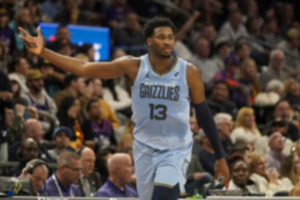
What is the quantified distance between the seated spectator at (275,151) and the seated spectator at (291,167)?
0.75 meters

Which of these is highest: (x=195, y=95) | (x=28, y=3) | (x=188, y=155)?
(x=28, y=3)

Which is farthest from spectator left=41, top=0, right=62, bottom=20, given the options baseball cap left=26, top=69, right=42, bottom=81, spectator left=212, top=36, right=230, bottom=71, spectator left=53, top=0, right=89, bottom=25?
baseball cap left=26, top=69, right=42, bottom=81

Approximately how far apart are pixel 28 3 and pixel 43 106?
10.2 ft

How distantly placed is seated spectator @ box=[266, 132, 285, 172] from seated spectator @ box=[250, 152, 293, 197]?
1.02 metres

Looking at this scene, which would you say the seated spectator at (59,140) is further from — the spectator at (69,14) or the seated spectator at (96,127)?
the spectator at (69,14)

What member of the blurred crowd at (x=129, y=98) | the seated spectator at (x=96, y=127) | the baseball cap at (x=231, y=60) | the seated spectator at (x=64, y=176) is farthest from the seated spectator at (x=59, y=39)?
the seated spectator at (x=64, y=176)

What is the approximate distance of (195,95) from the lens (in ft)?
19.2

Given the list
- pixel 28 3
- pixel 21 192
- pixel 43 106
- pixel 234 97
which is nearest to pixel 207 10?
pixel 234 97

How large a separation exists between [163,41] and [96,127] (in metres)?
5.24

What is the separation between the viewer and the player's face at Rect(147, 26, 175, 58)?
5.74 m

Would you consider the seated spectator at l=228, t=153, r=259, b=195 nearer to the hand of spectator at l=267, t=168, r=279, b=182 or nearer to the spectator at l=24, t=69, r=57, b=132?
the hand of spectator at l=267, t=168, r=279, b=182

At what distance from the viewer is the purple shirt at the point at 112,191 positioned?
8477 millimetres

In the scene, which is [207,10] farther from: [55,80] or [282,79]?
[55,80]

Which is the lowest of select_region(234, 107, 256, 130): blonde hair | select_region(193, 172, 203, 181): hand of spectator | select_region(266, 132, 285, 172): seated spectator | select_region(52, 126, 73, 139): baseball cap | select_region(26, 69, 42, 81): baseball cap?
select_region(193, 172, 203, 181): hand of spectator
